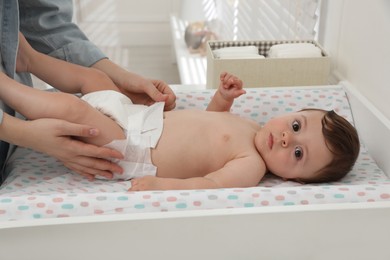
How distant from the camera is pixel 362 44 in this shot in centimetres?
119

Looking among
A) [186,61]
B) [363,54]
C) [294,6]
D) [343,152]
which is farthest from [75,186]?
[186,61]

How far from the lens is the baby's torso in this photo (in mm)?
1050

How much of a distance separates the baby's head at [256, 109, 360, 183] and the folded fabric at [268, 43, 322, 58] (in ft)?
0.95

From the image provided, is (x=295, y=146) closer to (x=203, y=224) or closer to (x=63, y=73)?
(x=203, y=224)

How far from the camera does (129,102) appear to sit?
115cm

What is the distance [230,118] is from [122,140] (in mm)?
268

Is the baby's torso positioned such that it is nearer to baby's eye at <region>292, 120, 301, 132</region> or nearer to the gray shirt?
baby's eye at <region>292, 120, 301, 132</region>

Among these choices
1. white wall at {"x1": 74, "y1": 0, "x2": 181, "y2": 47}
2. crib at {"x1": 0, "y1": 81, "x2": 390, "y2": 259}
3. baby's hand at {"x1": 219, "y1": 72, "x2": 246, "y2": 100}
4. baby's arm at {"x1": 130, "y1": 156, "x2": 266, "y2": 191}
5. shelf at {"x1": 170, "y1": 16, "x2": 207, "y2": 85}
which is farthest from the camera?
white wall at {"x1": 74, "y1": 0, "x2": 181, "y2": 47}

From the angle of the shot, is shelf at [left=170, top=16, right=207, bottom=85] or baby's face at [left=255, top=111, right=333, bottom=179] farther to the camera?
shelf at [left=170, top=16, right=207, bottom=85]

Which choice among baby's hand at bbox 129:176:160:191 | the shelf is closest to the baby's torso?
baby's hand at bbox 129:176:160:191

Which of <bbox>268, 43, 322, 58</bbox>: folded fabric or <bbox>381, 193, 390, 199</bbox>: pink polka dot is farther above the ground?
<bbox>268, 43, 322, 58</bbox>: folded fabric

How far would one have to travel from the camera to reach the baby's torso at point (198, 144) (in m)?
1.05

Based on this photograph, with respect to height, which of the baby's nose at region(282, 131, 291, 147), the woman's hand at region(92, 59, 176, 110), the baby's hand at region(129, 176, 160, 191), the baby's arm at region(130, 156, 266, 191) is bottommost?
the baby's arm at region(130, 156, 266, 191)

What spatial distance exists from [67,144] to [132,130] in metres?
0.17
